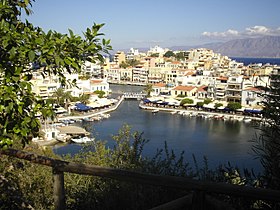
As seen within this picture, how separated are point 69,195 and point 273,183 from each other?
0.89m

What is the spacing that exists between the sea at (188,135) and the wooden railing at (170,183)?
330 inches

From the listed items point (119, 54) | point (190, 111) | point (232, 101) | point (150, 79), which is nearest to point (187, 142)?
point (190, 111)

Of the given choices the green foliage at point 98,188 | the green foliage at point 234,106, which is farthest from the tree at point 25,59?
the green foliage at point 234,106

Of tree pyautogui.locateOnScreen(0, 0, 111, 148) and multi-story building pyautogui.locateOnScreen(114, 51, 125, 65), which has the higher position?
multi-story building pyautogui.locateOnScreen(114, 51, 125, 65)

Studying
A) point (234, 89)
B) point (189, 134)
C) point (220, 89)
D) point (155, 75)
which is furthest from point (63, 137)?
point (155, 75)

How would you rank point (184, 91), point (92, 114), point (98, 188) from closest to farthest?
point (98, 188)
point (92, 114)
point (184, 91)

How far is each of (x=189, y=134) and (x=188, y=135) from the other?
0.90 feet

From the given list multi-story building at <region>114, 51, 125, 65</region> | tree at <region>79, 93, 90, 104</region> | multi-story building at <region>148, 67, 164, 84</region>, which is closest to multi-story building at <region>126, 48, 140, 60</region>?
multi-story building at <region>114, 51, 125, 65</region>

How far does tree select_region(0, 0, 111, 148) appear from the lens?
28.6 inches

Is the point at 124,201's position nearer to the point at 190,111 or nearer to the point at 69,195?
the point at 69,195

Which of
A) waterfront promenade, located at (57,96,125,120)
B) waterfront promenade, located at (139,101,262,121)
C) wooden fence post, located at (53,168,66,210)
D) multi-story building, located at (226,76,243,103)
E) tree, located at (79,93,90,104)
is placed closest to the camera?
wooden fence post, located at (53,168,66,210)

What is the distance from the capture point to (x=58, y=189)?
0.97 m

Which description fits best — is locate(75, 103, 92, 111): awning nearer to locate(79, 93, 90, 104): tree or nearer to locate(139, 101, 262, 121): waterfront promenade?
locate(79, 93, 90, 104): tree

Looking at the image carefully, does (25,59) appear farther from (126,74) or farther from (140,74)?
(126,74)
